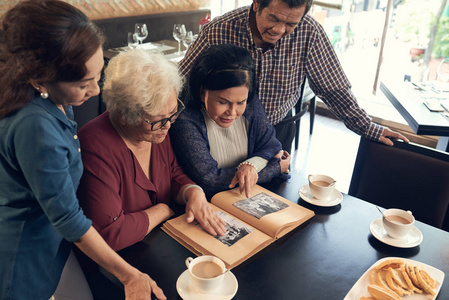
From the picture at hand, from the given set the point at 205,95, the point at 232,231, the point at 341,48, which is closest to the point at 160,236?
the point at 232,231

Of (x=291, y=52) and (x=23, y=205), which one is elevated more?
(x=291, y=52)

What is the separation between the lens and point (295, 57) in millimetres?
2070

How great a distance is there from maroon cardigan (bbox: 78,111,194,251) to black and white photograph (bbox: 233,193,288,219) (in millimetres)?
282

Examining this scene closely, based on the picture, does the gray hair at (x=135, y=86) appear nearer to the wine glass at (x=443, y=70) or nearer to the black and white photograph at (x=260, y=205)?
the black and white photograph at (x=260, y=205)

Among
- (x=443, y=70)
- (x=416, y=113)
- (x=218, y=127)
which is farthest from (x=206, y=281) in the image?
(x=443, y=70)

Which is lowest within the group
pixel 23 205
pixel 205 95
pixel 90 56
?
pixel 23 205

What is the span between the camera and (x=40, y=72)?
0.90m

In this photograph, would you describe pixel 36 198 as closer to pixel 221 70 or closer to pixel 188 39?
pixel 221 70

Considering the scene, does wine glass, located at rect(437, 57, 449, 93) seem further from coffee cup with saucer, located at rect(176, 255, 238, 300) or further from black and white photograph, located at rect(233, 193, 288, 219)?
coffee cup with saucer, located at rect(176, 255, 238, 300)

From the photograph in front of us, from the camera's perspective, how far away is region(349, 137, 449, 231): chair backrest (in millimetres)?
1657

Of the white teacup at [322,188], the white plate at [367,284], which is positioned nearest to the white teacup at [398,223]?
the white plate at [367,284]

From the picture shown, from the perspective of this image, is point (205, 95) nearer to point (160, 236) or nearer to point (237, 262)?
point (160, 236)

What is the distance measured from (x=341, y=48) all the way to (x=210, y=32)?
3266 mm

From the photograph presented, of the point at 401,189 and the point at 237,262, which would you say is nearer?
the point at 237,262
